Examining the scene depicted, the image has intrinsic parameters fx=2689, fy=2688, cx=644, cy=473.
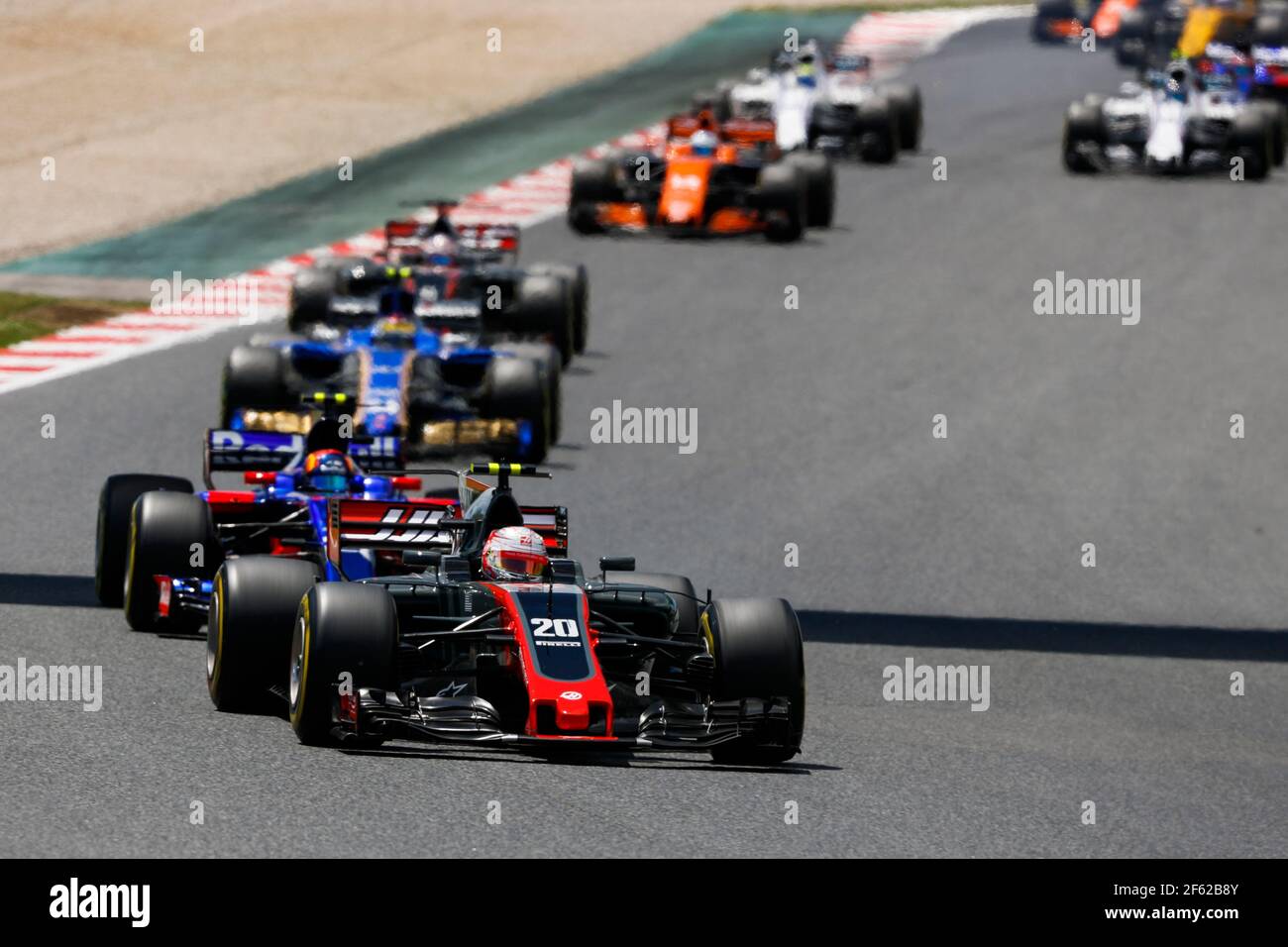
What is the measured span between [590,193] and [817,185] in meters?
2.96

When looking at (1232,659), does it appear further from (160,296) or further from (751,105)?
(751,105)

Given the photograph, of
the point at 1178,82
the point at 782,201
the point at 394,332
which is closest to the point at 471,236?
the point at 394,332

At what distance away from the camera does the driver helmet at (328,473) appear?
16328mm

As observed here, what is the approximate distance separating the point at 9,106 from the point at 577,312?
6.36 m

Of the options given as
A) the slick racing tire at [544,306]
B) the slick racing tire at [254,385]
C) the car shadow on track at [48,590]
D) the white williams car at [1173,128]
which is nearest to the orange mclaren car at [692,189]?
the white williams car at [1173,128]

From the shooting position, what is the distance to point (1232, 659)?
17969 mm

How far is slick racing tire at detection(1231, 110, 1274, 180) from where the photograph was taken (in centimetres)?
3394

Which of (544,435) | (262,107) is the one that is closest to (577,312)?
(544,435)

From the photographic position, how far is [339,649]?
1212 centimetres

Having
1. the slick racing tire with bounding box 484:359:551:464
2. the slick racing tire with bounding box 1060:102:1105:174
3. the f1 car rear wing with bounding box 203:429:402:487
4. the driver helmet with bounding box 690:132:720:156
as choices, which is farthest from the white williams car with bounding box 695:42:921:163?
the f1 car rear wing with bounding box 203:429:402:487

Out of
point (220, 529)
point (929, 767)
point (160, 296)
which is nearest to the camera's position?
point (929, 767)

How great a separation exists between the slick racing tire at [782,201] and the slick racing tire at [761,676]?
703 inches

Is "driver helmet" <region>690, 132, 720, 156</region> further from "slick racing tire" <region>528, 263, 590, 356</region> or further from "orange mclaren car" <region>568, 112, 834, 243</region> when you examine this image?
"slick racing tire" <region>528, 263, 590, 356</region>

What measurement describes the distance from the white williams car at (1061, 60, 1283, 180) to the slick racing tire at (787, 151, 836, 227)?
4071 mm
